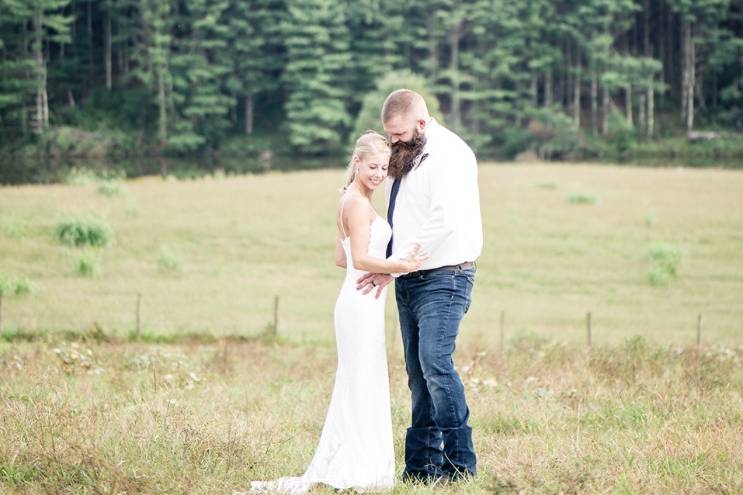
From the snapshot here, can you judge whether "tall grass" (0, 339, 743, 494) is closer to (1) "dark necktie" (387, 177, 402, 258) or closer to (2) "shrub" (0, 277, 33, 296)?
(1) "dark necktie" (387, 177, 402, 258)

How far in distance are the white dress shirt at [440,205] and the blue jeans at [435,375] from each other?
14 cm

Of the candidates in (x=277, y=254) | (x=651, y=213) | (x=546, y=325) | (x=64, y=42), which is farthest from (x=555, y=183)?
(x=64, y=42)

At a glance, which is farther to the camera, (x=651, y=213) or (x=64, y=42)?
(x=64, y=42)

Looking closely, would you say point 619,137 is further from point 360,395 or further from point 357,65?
point 360,395

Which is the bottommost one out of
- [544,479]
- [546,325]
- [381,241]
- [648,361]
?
[546,325]

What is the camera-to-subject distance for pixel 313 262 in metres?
23.4

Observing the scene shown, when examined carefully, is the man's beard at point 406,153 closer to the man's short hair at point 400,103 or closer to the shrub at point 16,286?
the man's short hair at point 400,103

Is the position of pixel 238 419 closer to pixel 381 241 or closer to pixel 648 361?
pixel 381 241

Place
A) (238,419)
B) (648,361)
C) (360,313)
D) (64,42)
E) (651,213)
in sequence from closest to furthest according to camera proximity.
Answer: (360,313)
(238,419)
(648,361)
(651,213)
(64,42)

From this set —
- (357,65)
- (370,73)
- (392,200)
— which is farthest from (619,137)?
(392,200)

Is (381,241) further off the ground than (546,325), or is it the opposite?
(381,241)

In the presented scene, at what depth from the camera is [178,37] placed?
6322cm

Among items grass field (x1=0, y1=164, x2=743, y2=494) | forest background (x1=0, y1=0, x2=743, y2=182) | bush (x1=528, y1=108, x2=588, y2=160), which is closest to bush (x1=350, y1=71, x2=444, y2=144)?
forest background (x1=0, y1=0, x2=743, y2=182)

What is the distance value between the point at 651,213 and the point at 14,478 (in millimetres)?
25852
